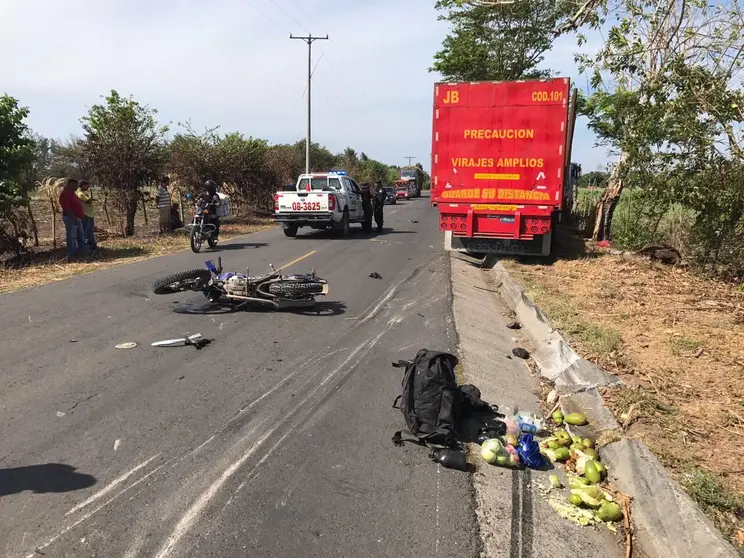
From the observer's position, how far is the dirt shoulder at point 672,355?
3643 mm

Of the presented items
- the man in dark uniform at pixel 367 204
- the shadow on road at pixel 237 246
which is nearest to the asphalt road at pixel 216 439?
the shadow on road at pixel 237 246

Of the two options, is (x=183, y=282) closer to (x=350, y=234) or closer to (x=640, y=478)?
(x=640, y=478)

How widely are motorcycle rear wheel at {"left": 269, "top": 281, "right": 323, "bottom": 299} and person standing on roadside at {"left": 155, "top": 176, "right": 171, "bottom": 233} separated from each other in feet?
34.8

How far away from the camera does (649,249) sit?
12.6 metres

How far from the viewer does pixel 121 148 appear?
16.3 metres

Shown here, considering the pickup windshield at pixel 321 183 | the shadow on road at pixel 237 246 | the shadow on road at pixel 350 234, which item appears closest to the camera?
the shadow on road at pixel 237 246

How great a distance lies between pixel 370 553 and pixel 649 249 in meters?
11.8

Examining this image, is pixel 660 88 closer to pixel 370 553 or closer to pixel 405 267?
pixel 405 267

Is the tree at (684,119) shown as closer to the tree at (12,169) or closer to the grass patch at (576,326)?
the grass patch at (576,326)

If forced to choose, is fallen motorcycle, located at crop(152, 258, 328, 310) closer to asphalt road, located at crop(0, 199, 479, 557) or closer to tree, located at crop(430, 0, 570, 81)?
asphalt road, located at crop(0, 199, 479, 557)

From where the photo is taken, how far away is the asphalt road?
304cm

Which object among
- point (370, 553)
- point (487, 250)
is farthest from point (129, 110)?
point (370, 553)

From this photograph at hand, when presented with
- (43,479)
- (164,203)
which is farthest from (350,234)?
(43,479)

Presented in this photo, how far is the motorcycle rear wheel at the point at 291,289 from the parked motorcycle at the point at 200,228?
21.2 feet
